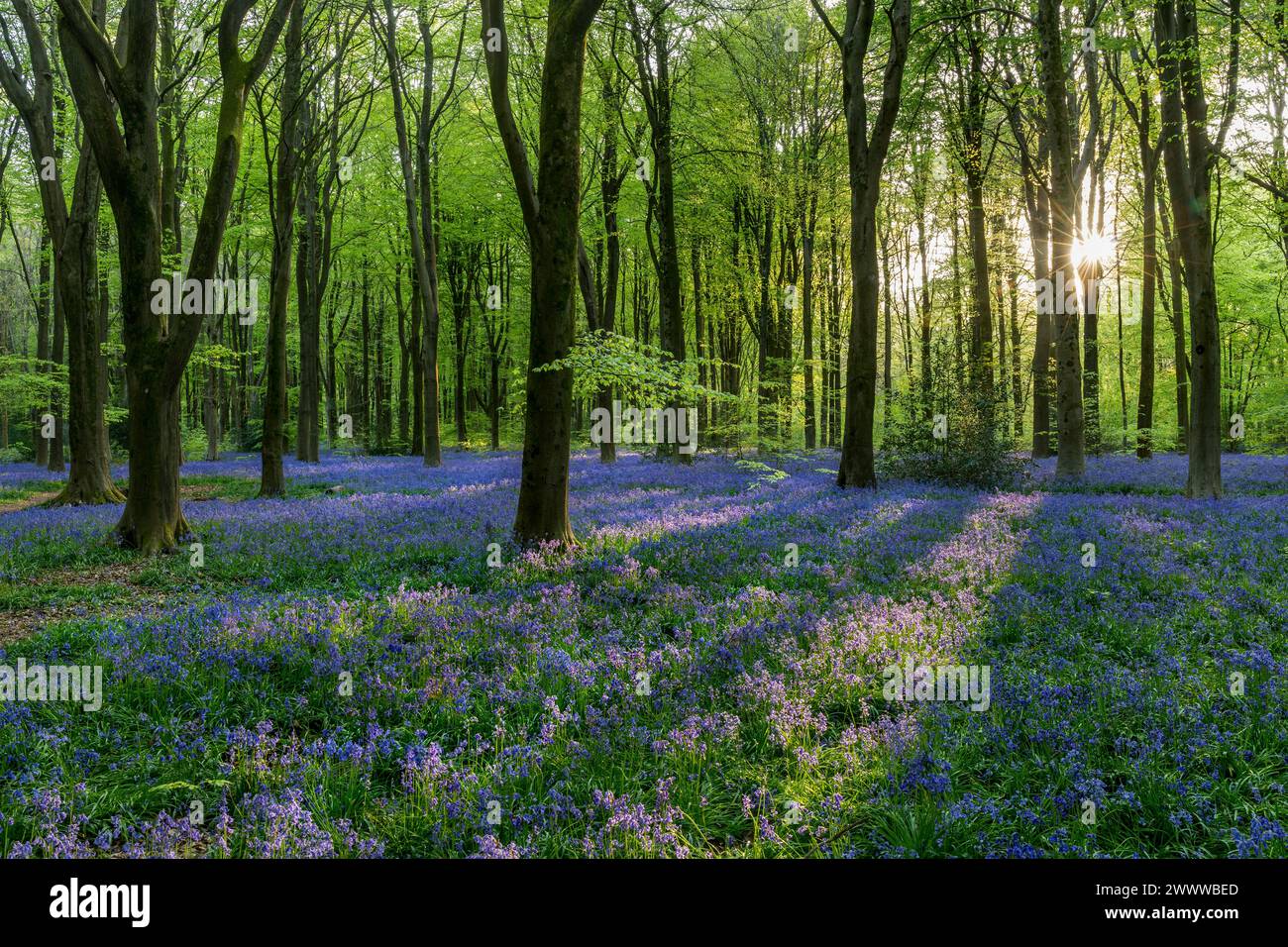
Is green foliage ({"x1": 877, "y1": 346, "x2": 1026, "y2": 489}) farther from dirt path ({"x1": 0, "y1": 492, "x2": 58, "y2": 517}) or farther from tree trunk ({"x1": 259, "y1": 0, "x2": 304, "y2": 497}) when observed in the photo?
dirt path ({"x1": 0, "y1": 492, "x2": 58, "y2": 517})

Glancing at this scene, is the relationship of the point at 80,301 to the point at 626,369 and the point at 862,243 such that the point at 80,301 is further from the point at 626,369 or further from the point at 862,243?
the point at 862,243

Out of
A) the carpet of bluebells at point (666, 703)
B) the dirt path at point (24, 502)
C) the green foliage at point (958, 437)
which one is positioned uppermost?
the green foliage at point (958, 437)

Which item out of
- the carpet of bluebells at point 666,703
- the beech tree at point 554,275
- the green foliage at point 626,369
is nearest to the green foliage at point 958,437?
the carpet of bluebells at point 666,703

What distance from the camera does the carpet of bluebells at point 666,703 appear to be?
9.62ft

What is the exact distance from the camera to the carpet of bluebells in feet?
9.62

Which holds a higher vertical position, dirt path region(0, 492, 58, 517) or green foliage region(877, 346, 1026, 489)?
green foliage region(877, 346, 1026, 489)

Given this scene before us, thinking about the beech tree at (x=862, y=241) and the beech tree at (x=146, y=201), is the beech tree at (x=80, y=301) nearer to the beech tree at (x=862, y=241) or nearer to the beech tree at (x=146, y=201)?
the beech tree at (x=146, y=201)

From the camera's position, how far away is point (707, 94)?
2394 centimetres

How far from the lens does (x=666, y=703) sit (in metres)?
4.20

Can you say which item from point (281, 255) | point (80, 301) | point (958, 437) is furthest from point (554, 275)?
point (80, 301)

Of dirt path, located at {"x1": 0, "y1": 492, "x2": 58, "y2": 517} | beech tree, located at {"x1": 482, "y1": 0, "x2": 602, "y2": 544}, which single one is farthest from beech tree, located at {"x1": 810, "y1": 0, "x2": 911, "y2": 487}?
dirt path, located at {"x1": 0, "y1": 492, "x2": 58, "y2": 517}

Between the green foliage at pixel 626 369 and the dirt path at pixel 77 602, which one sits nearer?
the dirt path at pixel 77 602
